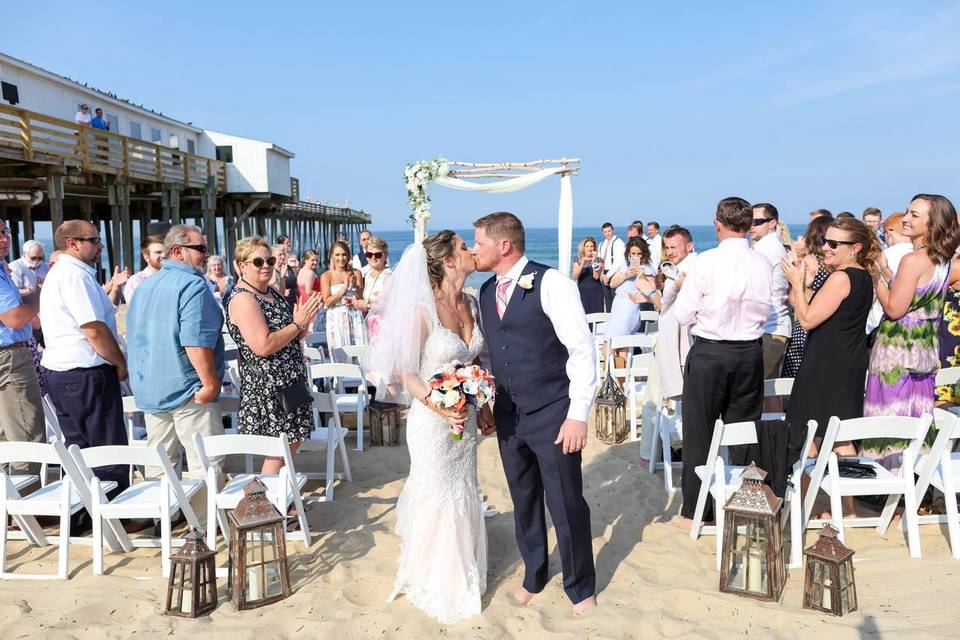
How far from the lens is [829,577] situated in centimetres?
336

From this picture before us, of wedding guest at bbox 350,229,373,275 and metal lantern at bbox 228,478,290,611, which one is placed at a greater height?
wedding guest at bbox 350,229,373,275

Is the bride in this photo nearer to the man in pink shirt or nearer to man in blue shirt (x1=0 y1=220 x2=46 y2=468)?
the man in pink shirt

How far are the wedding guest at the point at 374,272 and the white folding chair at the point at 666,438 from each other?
3572 millimetres

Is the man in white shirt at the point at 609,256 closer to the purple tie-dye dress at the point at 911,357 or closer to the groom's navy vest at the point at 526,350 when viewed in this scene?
the purple tie-dye dress at the point at 911,357

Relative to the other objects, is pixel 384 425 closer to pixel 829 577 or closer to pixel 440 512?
pixel 440 512

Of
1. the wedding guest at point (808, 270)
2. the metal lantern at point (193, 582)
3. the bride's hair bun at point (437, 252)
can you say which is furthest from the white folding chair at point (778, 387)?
the metal lantern at point (193, 582)

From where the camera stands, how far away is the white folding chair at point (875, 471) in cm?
378

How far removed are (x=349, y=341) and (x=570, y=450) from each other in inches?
201

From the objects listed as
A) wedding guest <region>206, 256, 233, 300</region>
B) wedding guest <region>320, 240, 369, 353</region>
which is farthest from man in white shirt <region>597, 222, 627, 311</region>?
wedding guest <region>206, 256, 233, 300</region>

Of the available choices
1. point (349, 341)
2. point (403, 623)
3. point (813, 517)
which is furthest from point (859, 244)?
point (349, 341)

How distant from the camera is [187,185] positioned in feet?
81.3

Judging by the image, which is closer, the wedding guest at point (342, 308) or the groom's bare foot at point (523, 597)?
the groom's bare foot at point (523, 597)

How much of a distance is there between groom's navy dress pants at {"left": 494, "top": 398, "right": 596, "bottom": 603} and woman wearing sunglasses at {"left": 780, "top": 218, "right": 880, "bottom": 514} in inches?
69.6

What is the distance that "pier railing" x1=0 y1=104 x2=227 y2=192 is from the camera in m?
14.5
